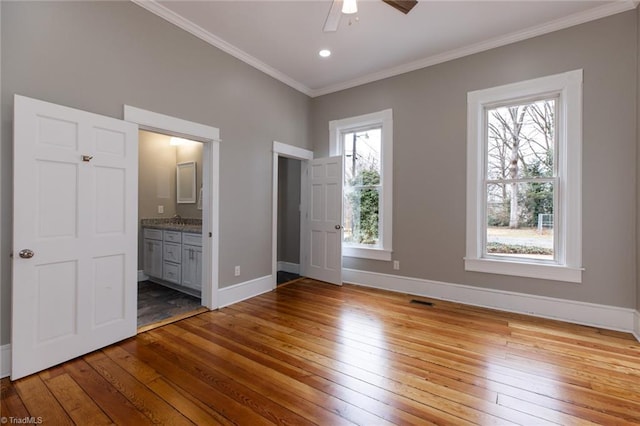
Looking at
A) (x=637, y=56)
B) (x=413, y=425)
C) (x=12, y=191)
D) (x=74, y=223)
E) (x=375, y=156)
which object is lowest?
(x=413, y=425)

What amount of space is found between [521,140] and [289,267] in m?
4.17

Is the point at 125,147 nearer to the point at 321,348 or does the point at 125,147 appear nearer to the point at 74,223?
the point at 74,223

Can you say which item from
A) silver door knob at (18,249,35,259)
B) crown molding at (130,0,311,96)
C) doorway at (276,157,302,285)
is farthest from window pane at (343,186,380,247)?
silver door knob at (18,249,35,259)

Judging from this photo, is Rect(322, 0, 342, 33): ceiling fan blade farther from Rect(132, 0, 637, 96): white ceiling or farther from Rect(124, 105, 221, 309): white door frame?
Rect(124, 105, 221, 309): white door frame

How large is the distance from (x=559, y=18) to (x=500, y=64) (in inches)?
24.2

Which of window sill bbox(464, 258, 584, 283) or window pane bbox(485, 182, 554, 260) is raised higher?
window pane bbox(485, 182, 554, 260)

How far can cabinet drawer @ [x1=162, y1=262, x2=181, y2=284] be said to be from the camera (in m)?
4.05

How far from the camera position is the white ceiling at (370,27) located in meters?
2.85

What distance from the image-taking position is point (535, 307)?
3.29 m

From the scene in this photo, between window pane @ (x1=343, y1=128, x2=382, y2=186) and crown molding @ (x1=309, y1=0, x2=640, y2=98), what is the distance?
2.53 feet

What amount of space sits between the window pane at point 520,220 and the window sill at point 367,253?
4.32ft

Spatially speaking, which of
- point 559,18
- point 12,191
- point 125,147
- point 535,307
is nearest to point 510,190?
point 535,307

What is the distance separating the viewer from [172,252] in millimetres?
4148

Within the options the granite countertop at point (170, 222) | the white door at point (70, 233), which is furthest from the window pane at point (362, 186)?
the white door at point (70, 233)
